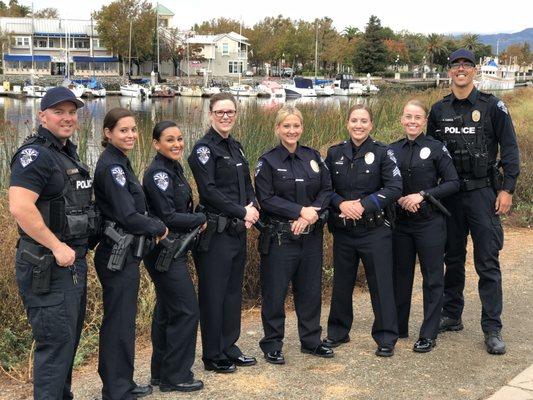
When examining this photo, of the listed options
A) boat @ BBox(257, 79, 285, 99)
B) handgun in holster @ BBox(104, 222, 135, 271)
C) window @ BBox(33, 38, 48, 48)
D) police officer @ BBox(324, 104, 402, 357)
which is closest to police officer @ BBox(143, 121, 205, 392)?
handgun in holster @ BBox(104, 222, 135, 271)

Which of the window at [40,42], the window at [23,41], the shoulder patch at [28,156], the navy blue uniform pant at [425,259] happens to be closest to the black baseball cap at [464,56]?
the navy blue uniform pant at [425,259]

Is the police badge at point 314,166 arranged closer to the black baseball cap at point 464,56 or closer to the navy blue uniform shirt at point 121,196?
the navy blue uniform shirt at point 121,196

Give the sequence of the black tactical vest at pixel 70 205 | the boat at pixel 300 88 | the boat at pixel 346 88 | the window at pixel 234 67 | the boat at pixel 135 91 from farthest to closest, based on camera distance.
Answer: the window at pixel 234 67
the boat at pixel 346 88
the boat at pixel 300 88
the boat at pixel 135 91
the black tactical vest at pixel 70 205

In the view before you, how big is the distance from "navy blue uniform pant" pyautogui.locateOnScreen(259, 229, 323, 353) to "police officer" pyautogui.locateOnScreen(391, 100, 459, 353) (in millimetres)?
711

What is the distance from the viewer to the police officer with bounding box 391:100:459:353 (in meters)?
4.61

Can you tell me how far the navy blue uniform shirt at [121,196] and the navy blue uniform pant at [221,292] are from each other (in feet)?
1.84

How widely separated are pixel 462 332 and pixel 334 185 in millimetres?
1662

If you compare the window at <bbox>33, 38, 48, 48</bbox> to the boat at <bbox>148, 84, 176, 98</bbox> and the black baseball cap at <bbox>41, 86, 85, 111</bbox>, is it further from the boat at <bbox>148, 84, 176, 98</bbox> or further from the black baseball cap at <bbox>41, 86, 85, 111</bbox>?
the black baseball cap at <bbox>41, 86, 85, 111</bbox>

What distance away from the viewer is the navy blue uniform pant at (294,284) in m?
4.35

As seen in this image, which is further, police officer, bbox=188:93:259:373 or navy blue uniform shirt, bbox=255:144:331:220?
navy blue uniform shirt, bbox=255:144:331:220

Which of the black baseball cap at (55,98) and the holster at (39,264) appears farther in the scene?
the black baseball cap at (55,98)

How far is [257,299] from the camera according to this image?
5.98m

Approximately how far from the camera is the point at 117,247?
3.49m

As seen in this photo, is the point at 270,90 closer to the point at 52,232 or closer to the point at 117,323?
the point at 117,323
